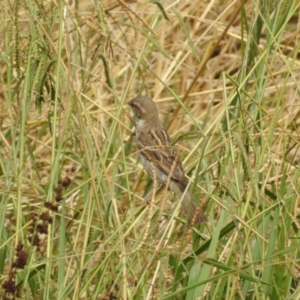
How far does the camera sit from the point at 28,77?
8.89 feet

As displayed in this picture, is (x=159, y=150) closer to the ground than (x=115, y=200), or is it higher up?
closer to the ground

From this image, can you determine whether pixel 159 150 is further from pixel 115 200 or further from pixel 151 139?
pixel 115 200

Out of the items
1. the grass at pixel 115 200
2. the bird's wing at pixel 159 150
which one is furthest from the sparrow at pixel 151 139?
the grass at pixel 115 200

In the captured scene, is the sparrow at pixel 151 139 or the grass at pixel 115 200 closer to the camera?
the grass at pixel 115 200

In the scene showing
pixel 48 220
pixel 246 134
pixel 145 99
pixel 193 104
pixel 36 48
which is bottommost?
pixel 193 104

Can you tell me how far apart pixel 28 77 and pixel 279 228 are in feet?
3.63

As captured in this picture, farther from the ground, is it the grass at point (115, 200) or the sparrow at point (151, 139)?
the grass at point (115, 200)

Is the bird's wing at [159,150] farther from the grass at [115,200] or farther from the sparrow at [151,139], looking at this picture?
the grass at [115,200]

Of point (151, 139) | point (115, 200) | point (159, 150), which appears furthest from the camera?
point (151, 139)

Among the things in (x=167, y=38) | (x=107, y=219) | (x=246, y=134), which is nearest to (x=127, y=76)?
(x=167, y=38)

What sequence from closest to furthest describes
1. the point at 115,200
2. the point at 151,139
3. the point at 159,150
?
the point at 115,200 < the point at 159,150 < the point at 151,139

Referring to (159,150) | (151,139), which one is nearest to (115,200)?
(159,150)

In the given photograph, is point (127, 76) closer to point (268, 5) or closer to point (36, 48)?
point (268, 5)

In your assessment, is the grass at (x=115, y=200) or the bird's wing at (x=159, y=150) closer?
the grass at (x=115, y=200)
